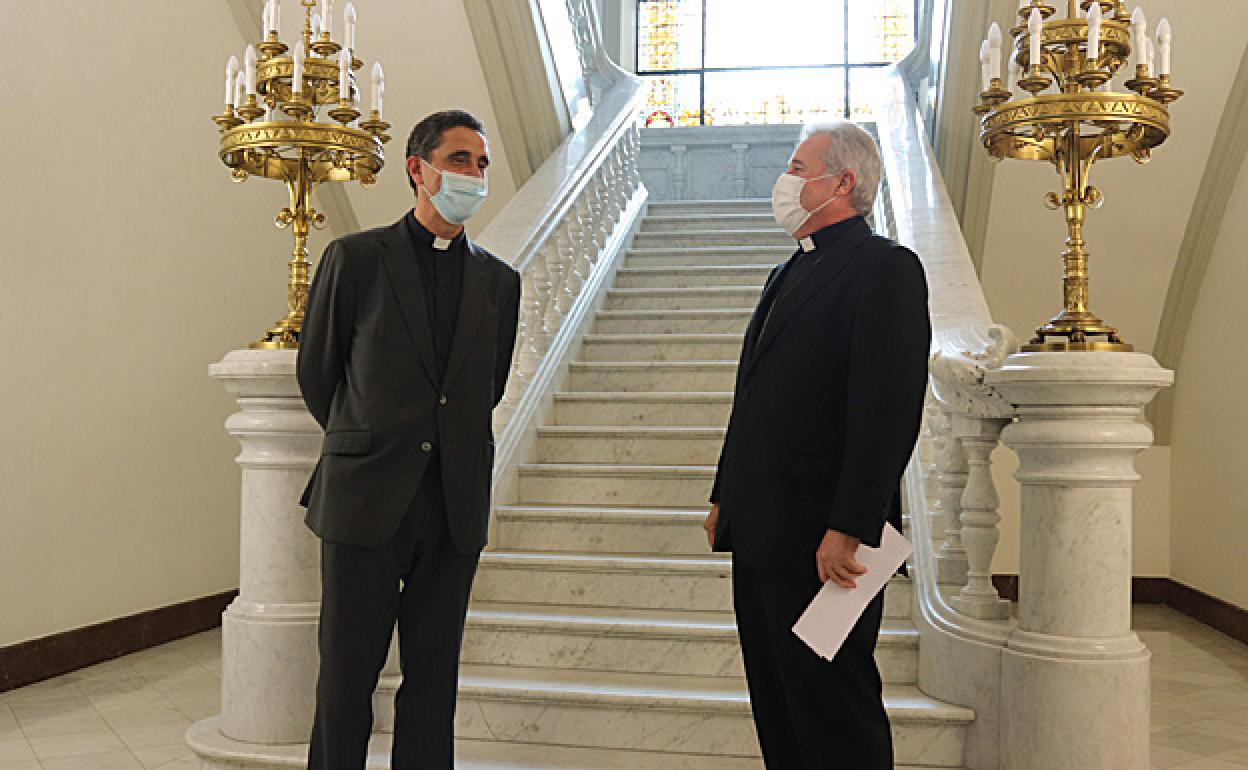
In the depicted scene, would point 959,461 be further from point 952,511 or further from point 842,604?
point 842,604

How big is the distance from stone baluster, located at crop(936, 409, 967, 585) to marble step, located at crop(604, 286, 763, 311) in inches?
112

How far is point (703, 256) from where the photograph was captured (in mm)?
6922

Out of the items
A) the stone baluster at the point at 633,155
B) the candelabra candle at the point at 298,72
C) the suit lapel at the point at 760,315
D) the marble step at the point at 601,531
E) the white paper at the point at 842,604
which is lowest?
the marble step at the point at 601,531

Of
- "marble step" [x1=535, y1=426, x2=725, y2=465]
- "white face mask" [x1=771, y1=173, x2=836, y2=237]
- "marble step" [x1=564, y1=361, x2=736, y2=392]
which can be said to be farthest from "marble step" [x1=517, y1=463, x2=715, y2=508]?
"white face mask" [x1=771, y1=173, x2=836, y2=237]

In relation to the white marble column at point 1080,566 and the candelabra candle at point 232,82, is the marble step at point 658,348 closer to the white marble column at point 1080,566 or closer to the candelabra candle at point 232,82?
the candelabra candle at point 232,82

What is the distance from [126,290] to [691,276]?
2.99 m

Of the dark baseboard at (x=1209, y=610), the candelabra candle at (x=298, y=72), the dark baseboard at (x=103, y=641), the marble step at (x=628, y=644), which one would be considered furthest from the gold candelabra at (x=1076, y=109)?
the dark baseboard at (x=103, y=641)

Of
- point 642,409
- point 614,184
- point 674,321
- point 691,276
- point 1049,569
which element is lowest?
point 1049,569

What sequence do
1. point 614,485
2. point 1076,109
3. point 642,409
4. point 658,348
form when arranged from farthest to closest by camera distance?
point 658,348 < point 642,409 < point 614,485 < point 1076,109

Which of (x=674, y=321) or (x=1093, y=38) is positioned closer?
(x=1093, y=38)

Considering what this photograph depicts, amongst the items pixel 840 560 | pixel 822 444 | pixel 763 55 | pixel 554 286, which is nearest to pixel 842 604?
pixel 840 560

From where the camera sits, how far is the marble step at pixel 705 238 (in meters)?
7.13

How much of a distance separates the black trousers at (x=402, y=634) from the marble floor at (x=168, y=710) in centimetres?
120

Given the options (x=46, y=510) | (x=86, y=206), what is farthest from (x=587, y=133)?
(x=46, y=510)
